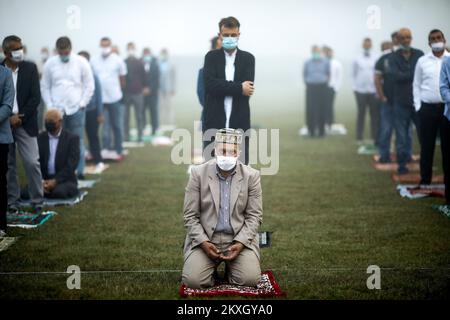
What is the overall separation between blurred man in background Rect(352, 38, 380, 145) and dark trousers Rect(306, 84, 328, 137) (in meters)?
1.93

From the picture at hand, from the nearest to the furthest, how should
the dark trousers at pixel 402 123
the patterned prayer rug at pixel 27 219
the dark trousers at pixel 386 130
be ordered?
the patterned prayer rug at pixel 27 219 → the dark trousers at pixel 402 123 → the dark trousers at pixel 386 130

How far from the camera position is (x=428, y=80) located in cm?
1175

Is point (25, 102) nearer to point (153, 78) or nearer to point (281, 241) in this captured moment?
point (281, 241)

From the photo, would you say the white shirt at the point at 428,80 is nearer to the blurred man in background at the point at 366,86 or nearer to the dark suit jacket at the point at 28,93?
the dark suit jacket at the point at 28,93

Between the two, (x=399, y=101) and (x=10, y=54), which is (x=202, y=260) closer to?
(x=10, y=54)

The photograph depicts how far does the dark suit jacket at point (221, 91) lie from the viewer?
945cm

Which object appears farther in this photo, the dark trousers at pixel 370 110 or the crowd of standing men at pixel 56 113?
the dark trousers at pixel 370 110

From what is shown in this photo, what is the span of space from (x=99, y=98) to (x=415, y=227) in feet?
24.1

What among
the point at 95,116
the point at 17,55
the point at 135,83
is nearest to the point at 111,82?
the point at 95,116

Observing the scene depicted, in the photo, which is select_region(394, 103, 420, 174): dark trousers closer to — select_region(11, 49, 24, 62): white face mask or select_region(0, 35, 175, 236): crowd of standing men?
select_region(0, 35, 175, 236): crowd of standing men

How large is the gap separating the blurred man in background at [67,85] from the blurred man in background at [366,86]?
772 centimetres

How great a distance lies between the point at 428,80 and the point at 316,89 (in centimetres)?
998

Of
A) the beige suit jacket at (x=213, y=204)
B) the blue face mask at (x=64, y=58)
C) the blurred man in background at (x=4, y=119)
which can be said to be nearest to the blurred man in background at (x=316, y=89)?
the blue face mask at (x=64, y=58)
